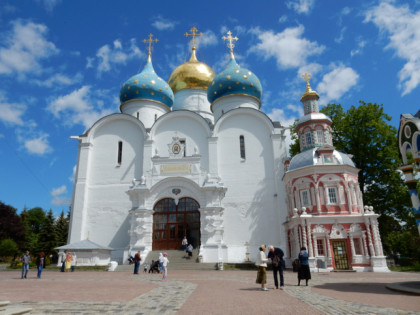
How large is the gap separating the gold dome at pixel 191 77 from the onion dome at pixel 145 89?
4182 mm

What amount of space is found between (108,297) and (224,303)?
2705 mm

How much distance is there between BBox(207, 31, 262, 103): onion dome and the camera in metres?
27.4

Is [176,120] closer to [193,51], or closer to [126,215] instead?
[126,215]

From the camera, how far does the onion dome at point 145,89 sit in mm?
27250

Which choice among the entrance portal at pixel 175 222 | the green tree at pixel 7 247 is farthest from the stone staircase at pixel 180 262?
the green tree at pixel 7 247

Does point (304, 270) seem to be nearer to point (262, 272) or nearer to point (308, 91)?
point (262, 272)

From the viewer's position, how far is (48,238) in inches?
1179

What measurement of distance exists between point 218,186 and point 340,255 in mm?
8069

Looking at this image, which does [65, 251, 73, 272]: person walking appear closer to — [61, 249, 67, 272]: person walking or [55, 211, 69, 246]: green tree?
[61, 249, 67, 272]: person walking

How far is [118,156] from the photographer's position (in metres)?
25.2

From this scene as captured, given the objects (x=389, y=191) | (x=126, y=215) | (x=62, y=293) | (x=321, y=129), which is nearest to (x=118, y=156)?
(x=126, y=215)

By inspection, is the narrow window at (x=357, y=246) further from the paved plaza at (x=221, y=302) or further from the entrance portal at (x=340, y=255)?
the paved plaza at (x=221, y=302)

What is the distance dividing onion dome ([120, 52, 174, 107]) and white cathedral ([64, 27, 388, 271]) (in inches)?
3.3

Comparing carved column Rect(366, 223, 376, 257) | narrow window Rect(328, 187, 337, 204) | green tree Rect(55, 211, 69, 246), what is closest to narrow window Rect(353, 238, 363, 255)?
carved column Rect(366, 223, 376, 257)
